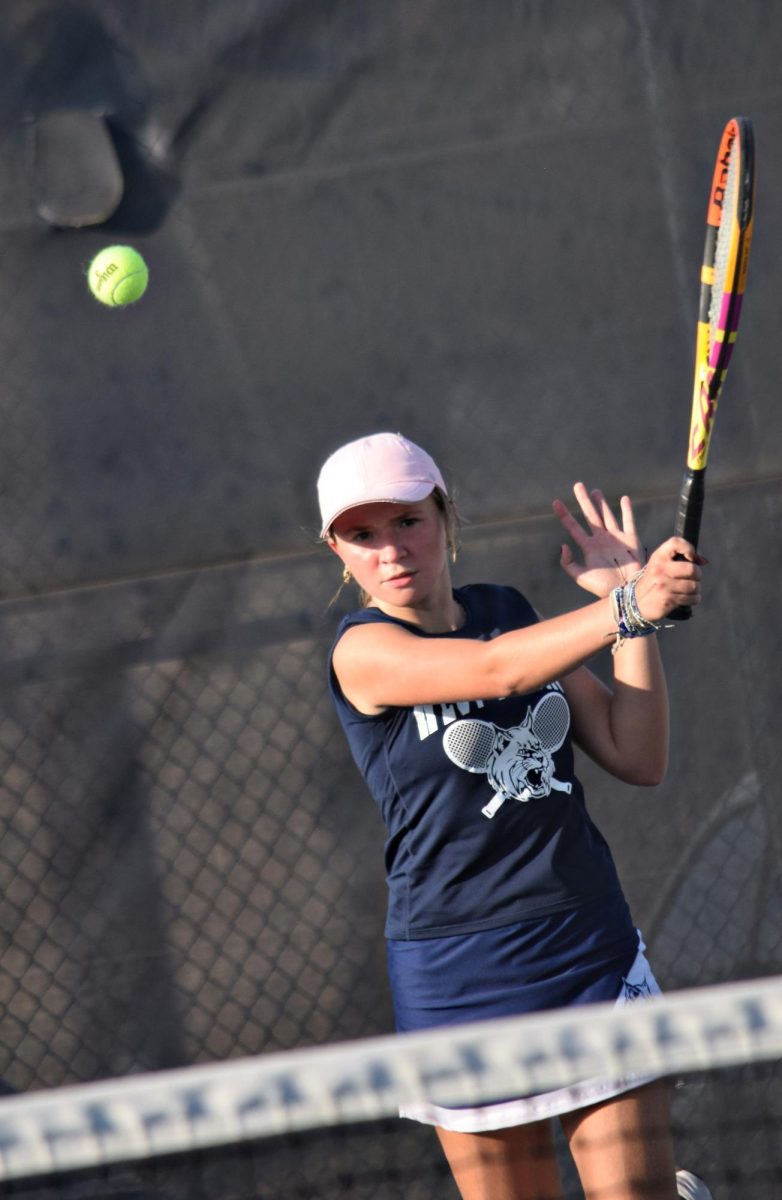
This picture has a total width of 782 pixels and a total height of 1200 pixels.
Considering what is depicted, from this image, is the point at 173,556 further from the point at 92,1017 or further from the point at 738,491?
the point at 738,491

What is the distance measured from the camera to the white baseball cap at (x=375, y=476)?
1.71 metres

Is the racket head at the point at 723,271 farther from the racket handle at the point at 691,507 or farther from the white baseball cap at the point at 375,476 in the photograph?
the white baseball cap at the point at 375,476

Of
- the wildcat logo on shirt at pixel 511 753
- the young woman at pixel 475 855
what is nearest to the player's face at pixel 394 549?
the young woman at pixel 475 855

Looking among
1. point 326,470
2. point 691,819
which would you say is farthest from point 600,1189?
point 691,819

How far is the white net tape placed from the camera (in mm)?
1354

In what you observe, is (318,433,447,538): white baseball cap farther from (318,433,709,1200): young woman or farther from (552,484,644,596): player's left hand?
(552,484,644,596): player's left hand

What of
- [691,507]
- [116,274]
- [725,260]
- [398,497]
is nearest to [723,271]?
[725,260]

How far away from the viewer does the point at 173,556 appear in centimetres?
273

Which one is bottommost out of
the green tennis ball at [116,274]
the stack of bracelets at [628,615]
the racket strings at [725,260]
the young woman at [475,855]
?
the young woman at [475,855]

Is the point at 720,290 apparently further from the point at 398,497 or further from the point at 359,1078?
the point at 359,1078

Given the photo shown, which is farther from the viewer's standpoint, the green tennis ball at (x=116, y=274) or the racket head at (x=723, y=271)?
the green tennis ball at (x=116, y=274)

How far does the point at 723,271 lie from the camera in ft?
5.85

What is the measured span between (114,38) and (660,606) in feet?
5.89

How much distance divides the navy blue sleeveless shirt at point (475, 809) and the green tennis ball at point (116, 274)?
1196mm
